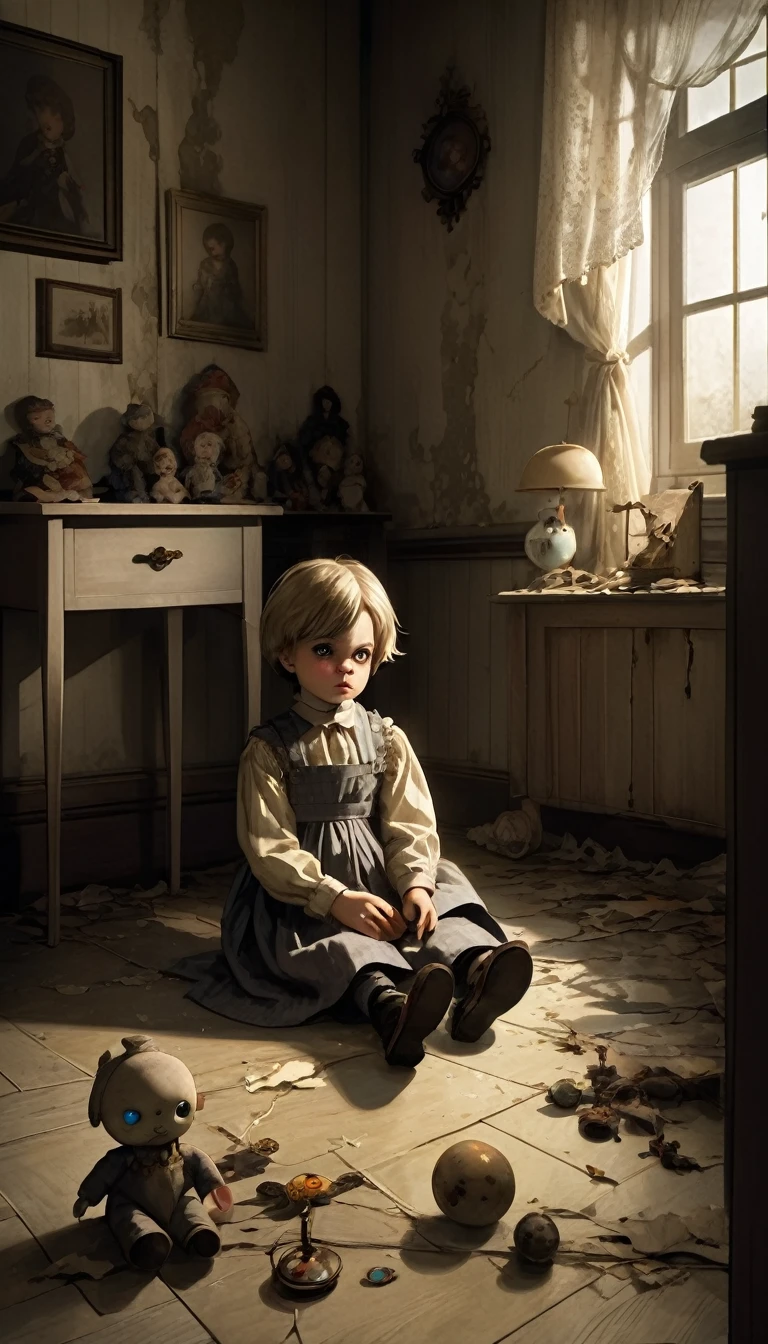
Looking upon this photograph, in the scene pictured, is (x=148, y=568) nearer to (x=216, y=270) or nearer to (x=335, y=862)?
(x=335, y=862)

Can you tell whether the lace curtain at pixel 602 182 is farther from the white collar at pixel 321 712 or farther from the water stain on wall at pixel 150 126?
the white collar at pixel 321 712

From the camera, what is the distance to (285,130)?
13.3ft

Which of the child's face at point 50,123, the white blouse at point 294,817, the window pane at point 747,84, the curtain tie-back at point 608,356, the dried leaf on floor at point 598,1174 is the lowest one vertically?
the dried leaf on floor at point 598,1174

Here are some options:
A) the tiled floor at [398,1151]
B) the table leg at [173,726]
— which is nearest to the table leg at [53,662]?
the tiled floor at [398,1151]

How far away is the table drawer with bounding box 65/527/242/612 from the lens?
9.45 feet

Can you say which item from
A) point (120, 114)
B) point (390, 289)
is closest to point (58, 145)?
point (120, 114)

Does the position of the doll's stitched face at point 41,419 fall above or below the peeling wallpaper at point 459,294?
below

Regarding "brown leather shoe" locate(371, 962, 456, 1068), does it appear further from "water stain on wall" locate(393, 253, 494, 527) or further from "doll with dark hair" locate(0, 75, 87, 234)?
"doll with dark hair" locate(0, 75, 87, 234)

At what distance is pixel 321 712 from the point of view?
97.7 inches

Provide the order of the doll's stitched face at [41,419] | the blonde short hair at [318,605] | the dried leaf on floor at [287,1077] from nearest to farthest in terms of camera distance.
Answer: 1. the dried leaf on floor at [287,1077]
2. the blonde short hair at [318,605]
3. the doll's stitched face at [41,419]

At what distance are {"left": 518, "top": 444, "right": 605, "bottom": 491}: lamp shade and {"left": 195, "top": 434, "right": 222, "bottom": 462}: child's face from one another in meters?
0.97

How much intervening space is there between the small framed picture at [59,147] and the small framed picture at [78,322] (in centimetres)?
11

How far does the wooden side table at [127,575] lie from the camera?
2838 mm

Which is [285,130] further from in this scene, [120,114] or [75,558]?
[75,558]
